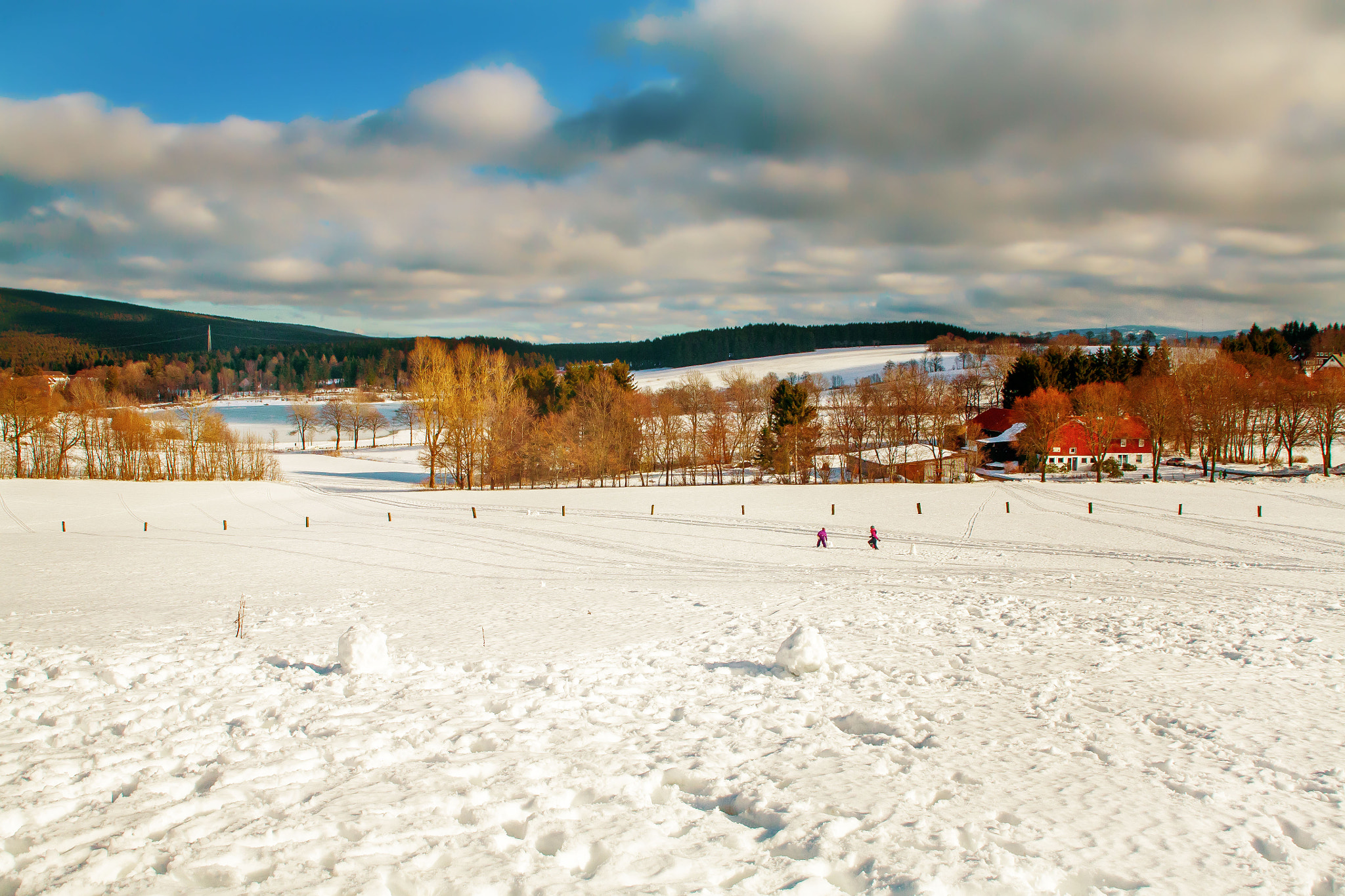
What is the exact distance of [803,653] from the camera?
10227 millimetres

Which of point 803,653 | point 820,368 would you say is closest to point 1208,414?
point 803,653

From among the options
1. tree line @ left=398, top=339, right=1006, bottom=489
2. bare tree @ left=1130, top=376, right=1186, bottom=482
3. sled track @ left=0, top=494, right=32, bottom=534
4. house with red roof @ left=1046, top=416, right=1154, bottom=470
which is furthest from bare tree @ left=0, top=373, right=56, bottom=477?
bare tree @ left=1130, top=376, right=1186, bottom=482

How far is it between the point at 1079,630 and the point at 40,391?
9309 centimetres

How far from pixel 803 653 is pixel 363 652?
7.17m

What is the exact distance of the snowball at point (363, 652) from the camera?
33.3 feet

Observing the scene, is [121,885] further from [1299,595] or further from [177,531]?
[177,531]

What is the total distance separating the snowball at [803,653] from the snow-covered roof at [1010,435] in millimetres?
76040

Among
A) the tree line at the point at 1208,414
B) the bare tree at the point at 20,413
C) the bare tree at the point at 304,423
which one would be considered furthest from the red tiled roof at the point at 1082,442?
the bare tree at the point at 304,423

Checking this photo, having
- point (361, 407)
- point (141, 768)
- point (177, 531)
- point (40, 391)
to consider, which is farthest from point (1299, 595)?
point (361, 407)

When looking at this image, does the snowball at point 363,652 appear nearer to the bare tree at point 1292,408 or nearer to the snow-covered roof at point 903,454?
the snow-covered roof at point 903,454

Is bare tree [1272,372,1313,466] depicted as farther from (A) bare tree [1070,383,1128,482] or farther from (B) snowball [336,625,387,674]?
(B) snowball [336,625,387,674]

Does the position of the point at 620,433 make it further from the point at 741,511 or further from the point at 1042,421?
the point at 1042,421

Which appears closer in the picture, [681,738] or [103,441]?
[681,738]

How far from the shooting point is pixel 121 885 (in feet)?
15.7
